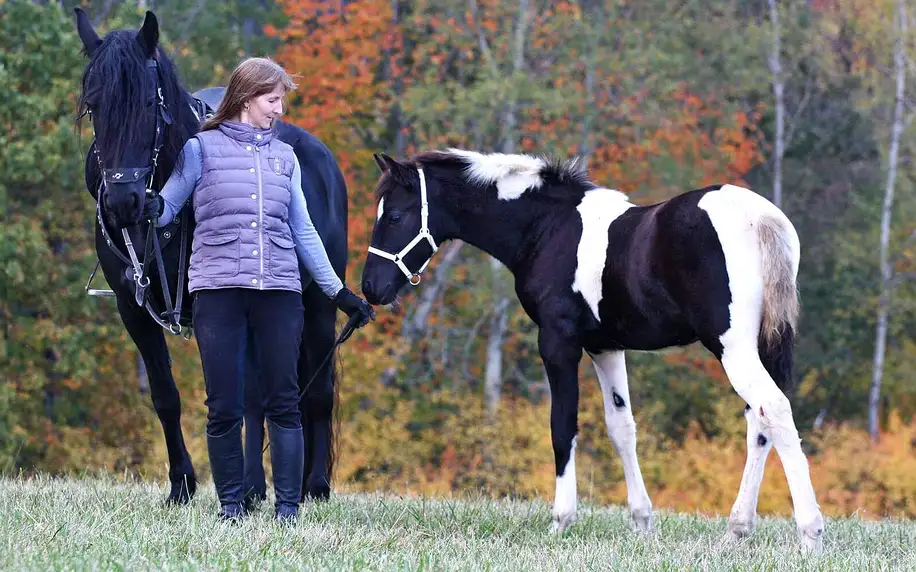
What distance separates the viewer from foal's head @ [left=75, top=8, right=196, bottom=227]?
17.6ft

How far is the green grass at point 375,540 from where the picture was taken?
4578 millimetres

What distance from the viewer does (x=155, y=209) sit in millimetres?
5500

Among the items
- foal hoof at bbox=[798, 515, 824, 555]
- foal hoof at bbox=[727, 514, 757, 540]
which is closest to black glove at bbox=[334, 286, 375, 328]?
foal hoof at bbox=[727, 514, 757, 540]

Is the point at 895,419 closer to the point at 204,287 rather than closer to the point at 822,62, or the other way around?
the point at 822,62

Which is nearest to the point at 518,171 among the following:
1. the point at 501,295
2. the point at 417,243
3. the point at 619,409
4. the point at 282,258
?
the point at 417,243

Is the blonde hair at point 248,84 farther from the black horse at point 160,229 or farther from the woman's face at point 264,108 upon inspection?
the black horse at point 160,229

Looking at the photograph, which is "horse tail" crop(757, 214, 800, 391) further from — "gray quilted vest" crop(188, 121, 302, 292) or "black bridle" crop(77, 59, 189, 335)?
"black bridle" crop(77, 59, 189, 335)

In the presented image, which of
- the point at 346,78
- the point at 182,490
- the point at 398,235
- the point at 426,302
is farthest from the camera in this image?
the point at 426,302

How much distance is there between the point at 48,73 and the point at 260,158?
49.1ft

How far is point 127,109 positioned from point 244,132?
526 millimetres

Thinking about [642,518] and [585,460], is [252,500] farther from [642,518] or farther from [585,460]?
[585,460]

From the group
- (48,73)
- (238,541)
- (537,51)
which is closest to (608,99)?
(537,51)

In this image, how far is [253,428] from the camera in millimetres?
6887

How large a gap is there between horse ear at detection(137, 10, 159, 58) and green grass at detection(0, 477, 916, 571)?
A: 214 centimetres
